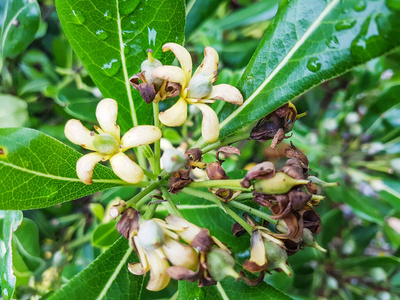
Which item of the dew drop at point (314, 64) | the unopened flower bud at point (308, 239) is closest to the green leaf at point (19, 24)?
the dew drop at point (314, 64)

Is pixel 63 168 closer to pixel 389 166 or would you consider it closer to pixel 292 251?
pixel 292 251

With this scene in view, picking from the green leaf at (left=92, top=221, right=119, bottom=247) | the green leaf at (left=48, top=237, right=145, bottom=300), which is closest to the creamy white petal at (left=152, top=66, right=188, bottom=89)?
the green leaf at (left=48, top=237, right=145, bottom=300)

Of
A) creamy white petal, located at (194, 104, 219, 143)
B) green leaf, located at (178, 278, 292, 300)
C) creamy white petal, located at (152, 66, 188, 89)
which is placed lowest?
green leaf, located at (178, 278, 292, 300)

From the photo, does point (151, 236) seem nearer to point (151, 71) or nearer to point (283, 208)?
point (283, 208)

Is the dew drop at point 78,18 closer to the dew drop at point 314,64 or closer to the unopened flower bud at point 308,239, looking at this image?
the dew drop at point 314,64

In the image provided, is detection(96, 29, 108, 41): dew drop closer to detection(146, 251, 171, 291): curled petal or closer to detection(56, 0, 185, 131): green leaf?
detection(56, 0, 185, 131): green leaf

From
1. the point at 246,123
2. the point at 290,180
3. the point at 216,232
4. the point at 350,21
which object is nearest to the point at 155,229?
the point at 290,180
